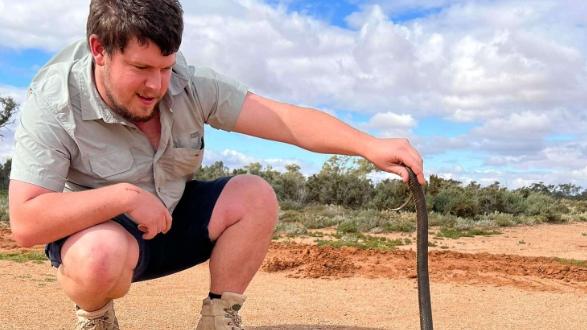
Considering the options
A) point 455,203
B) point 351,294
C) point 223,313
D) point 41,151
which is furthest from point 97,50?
point 455,203

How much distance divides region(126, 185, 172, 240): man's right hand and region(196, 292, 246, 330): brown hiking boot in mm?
722

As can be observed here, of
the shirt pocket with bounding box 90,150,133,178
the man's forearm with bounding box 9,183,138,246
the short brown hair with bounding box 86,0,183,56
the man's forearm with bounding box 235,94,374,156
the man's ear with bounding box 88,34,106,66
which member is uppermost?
the short brown hair with bounding box 86,0,183,56

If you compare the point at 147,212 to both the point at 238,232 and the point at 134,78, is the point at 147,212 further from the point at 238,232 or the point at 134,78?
the point at 238,232

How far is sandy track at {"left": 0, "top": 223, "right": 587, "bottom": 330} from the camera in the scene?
4.93m

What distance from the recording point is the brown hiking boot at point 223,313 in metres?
3.61

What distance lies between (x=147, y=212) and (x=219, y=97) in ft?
2.77

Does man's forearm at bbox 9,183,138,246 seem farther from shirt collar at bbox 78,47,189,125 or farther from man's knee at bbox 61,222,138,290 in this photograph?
shirt collar at bbox 78,47,189,125

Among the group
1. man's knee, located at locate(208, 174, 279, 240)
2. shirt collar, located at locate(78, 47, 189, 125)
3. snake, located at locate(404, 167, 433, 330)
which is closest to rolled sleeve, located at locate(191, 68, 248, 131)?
shirt collar, located at locate(78, 47, 189, 125)

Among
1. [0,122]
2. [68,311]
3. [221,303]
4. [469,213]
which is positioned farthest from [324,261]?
[0,122]

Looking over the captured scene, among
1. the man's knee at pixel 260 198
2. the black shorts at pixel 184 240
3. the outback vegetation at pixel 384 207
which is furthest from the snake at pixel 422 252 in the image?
the outback vegetation at pixel 384 207

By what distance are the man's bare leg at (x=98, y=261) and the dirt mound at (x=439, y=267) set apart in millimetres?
3797

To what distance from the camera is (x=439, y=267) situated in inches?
289

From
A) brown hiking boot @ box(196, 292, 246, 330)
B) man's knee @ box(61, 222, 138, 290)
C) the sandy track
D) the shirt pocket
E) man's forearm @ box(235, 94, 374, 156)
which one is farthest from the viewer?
the sandy track

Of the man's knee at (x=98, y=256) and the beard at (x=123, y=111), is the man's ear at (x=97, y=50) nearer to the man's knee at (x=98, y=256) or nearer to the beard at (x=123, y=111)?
the beard at (x=123, y=111)
